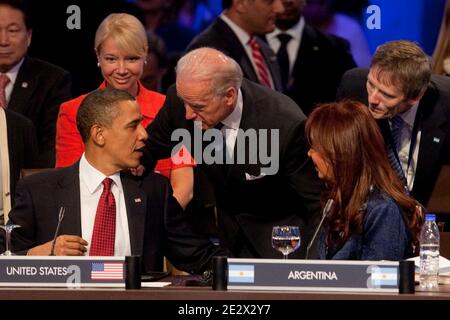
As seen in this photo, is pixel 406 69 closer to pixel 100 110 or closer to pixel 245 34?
pixel 100 110

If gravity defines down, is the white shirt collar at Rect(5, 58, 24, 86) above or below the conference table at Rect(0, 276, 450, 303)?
above

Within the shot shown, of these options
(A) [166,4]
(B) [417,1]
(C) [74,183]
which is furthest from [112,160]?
(B) [417,1]

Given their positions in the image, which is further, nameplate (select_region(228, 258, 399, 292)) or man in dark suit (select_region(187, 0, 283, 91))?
man in dark suit (select_region(187, 0, 283, 91))

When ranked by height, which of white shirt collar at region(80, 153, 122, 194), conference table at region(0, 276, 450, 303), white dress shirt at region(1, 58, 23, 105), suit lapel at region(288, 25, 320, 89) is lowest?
conference table at region(0, 276, 450, 303)

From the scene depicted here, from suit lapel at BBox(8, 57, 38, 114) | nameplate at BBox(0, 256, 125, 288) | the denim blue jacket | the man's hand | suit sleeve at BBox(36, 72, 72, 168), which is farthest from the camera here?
suit lapel at BBox(8, 57, 38, 114)

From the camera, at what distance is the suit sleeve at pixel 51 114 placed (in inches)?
223

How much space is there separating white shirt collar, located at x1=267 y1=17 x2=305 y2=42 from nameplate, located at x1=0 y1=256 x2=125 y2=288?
2.77 metres

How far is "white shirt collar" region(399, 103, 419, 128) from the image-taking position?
16.8ft

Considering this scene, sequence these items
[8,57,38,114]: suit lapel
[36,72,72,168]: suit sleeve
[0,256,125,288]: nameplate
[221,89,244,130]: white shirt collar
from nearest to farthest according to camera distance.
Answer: [0,256,125,288]: nameplate, [221,89,244,130]: white shirt collar, [36,72,72,168]: suit sleeve, [8,57,38,114]: suit lapel

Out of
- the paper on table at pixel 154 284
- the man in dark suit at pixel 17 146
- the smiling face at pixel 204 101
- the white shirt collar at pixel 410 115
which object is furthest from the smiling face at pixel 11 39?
the paper on table at pixel 154 284

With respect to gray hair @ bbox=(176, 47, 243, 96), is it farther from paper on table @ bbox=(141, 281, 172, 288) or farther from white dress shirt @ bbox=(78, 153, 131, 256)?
paper on table @ bbox=(141, 281, 172, 288)

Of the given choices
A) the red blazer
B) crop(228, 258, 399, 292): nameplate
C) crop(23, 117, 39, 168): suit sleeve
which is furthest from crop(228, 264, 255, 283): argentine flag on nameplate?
crop(23, 117, 39, 168): suit sleeve
